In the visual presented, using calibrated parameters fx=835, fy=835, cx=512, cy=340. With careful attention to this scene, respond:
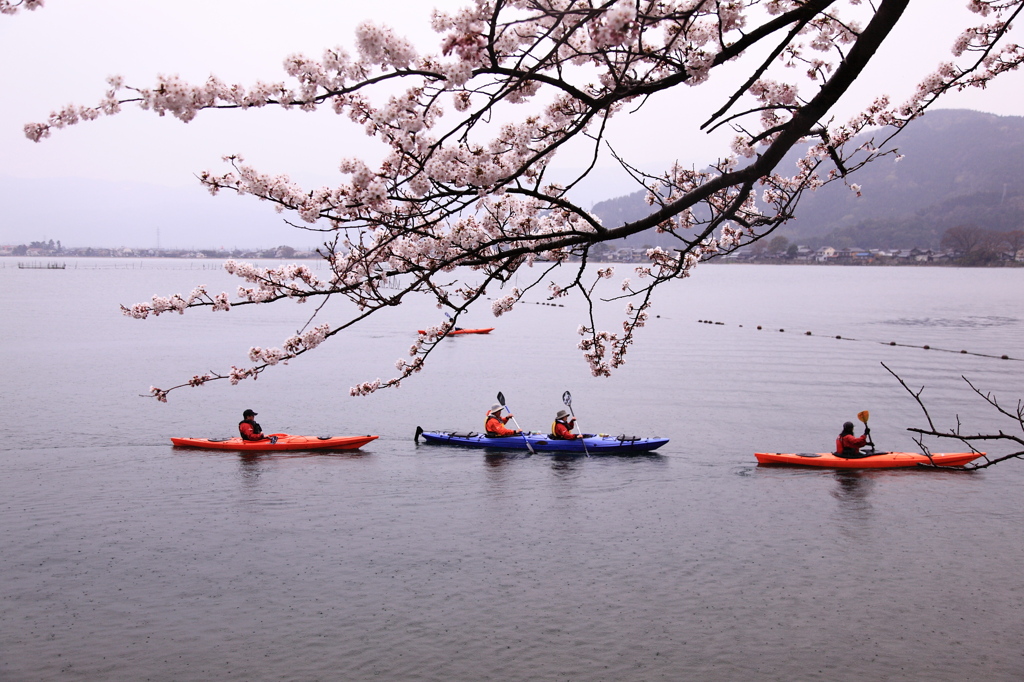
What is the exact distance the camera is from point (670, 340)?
6138 centimetres

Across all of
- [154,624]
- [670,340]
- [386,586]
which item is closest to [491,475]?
[386,586]

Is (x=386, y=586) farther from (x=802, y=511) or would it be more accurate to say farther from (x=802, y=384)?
(x=802, y=384)

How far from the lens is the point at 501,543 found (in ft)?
64.2

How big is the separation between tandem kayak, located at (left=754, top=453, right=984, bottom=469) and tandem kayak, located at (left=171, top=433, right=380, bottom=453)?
1320 centimetres

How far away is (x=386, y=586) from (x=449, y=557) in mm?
1981

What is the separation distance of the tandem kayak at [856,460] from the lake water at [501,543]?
345 mm

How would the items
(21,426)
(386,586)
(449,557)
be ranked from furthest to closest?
(21,426)
(449,557)
(386,586)

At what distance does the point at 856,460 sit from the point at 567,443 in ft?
29.2

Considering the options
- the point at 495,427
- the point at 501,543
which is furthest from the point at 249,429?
the point at 501,543

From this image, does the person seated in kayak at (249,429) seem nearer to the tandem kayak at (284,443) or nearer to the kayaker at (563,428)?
A: the tandem kayak at (284,443)

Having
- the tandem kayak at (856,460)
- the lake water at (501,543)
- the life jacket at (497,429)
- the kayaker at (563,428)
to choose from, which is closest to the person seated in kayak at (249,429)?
the lake water at (501,543)

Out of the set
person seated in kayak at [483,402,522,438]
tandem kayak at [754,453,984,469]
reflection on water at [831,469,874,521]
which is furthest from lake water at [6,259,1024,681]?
person seated in kayak at [483,402,522,438]

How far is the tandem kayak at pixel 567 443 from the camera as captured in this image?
1077 inches

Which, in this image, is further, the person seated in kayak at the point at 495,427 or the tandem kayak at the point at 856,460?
the person seated in kayak at the point at 495,427
